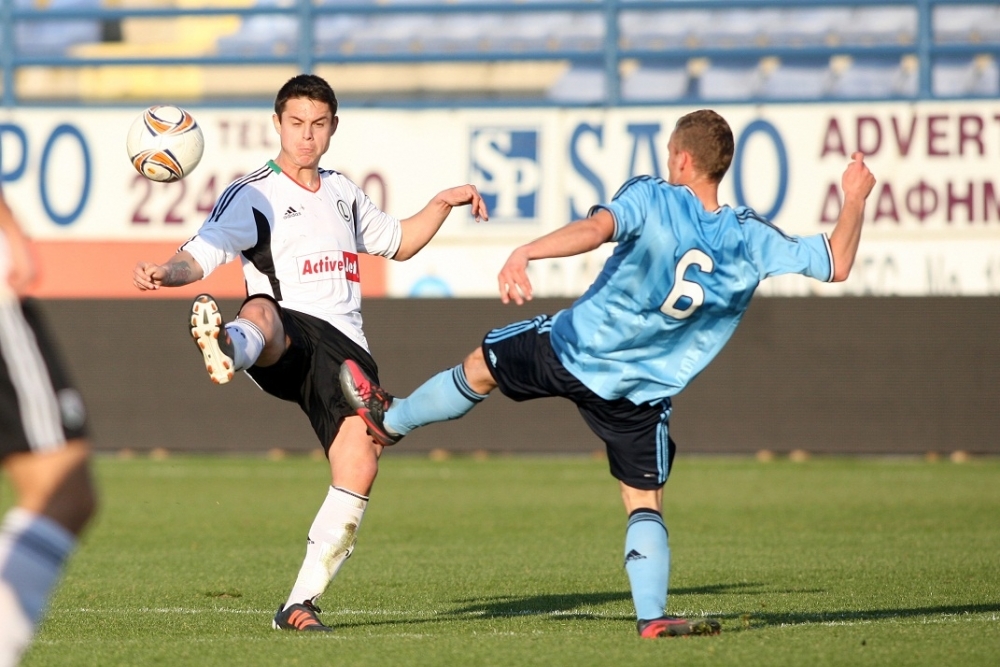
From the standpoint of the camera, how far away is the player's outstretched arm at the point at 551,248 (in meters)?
4.91

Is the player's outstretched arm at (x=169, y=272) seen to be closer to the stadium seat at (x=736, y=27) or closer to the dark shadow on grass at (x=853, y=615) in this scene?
the dark shadow on grass at (x=853, y=615)

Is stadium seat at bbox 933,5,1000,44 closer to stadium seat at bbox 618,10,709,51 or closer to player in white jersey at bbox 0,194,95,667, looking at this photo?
stadium seat at bbox 618,10,709,51

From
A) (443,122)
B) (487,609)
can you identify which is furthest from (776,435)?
(487,609)

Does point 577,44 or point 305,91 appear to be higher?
point 577,44

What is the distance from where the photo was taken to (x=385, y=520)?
10.7 metres

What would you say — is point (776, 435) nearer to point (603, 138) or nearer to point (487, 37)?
point (603, 138)

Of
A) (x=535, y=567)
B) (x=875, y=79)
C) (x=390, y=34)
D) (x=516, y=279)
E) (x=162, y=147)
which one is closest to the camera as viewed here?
(x=516, y=279)

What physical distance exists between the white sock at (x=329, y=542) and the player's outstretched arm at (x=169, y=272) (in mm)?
1050

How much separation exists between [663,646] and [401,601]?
200 cm

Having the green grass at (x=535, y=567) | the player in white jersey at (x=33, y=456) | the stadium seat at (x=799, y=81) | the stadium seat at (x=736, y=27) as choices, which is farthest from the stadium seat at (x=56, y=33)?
the player in white jersey at (x=33, y=456)

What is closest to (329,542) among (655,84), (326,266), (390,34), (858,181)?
(326,266)

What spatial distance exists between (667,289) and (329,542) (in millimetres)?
1753

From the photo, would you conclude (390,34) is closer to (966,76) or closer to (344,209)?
(966,76)

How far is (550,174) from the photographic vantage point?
15430mm
